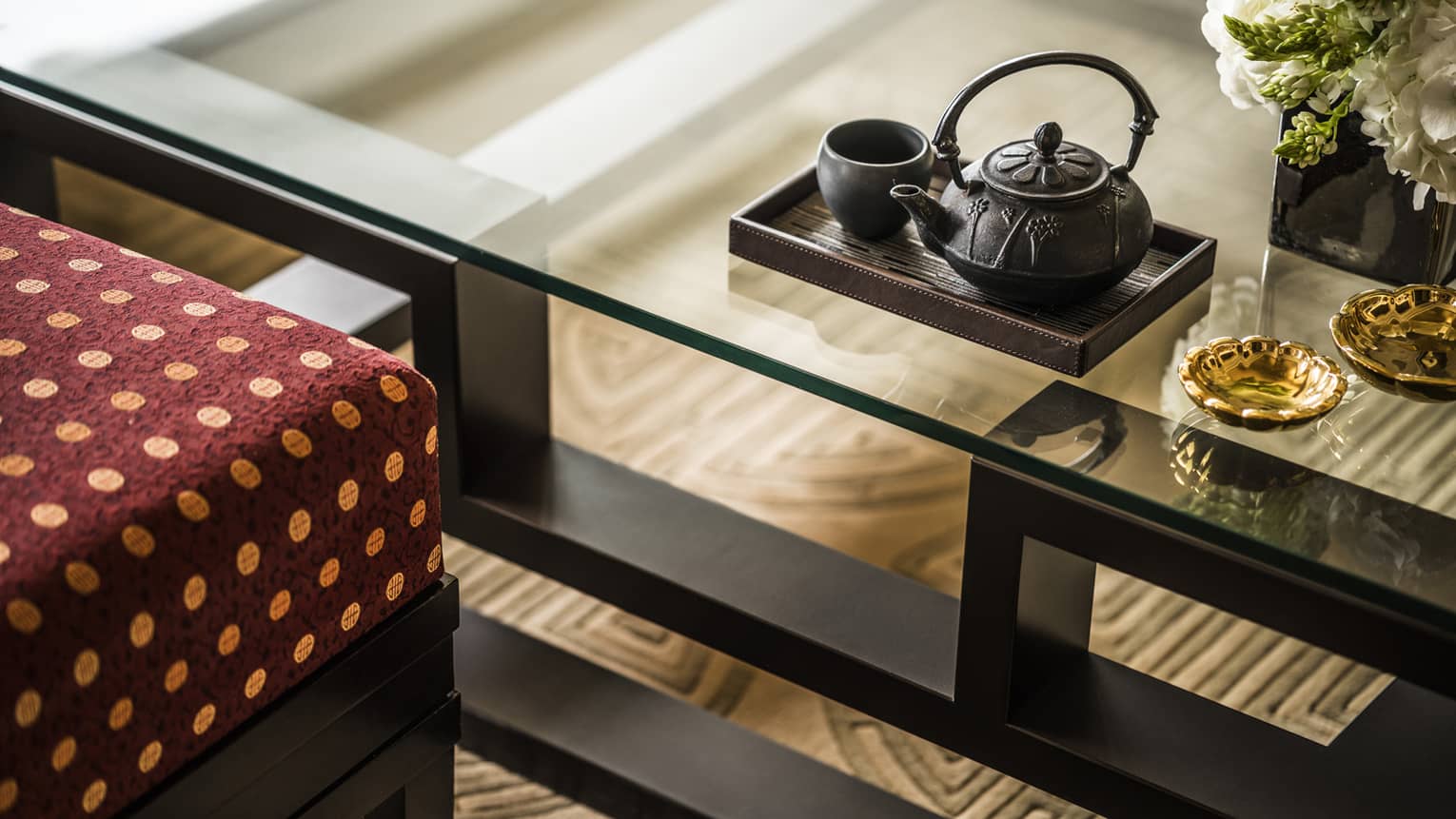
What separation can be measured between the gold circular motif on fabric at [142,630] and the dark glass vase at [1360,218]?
2.41 feet

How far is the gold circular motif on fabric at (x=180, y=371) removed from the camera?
0.93 metres

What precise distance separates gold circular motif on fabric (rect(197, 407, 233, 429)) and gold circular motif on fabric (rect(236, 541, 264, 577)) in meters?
0.06

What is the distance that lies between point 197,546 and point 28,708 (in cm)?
11

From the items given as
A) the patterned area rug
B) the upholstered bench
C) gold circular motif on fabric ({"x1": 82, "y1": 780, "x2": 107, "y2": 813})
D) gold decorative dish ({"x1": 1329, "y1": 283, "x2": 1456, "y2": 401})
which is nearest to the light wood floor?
the patterned area rug

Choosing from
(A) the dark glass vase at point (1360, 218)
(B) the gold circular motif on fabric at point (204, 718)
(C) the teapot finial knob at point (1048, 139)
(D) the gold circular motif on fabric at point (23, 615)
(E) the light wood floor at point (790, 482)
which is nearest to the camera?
(D) the gold circular motif on fabric at point (23, 615)

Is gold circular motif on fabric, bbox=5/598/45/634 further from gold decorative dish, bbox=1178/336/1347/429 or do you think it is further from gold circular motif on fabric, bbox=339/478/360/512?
gold decorative dish, bbox=1178/336/1347/429

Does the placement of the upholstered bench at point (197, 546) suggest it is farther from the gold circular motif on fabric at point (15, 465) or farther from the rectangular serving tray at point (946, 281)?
the rectangular serving tray at point (946, 281)

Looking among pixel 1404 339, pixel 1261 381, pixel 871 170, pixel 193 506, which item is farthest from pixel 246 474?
pixel 1404 339

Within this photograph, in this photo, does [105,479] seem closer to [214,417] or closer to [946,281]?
[214,417]

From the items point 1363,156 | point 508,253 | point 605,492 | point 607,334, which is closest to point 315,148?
point 508,253

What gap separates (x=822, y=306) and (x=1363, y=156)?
14.0 inches

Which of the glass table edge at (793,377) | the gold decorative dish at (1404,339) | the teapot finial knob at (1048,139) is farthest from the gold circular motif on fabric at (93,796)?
the gold decorative dish at (1404,339)

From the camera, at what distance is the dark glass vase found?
1.10 meters

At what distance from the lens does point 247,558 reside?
34.7 inches
